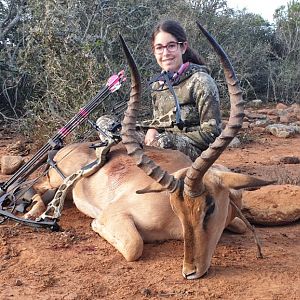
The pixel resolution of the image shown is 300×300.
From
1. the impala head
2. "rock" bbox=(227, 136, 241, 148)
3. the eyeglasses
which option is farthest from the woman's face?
"rock" bbox=(227, 136, 241, 148)

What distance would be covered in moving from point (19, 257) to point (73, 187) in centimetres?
147

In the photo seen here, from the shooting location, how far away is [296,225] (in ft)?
17.6

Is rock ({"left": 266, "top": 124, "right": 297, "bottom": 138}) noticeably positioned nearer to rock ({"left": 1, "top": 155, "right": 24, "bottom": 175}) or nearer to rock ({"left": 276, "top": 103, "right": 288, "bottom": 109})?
rock ({"left": 276, "top": 103, "right": 288, "bottom": 109})

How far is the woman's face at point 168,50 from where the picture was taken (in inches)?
221

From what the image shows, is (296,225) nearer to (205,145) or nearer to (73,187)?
(205,145)

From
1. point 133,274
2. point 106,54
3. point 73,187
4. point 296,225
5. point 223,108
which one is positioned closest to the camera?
point 133,274

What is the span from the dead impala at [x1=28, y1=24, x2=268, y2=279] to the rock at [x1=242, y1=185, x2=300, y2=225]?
395 mm

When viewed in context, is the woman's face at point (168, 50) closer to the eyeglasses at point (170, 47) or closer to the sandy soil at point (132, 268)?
the eyeglasses at point (170, 47)

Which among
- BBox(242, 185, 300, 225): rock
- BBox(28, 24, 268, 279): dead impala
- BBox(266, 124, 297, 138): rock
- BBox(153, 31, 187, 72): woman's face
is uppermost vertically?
BBox(153, 31, 187, 72): woman's face

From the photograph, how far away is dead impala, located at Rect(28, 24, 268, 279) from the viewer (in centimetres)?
373

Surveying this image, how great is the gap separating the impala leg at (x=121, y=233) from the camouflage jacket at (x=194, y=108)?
1399mm

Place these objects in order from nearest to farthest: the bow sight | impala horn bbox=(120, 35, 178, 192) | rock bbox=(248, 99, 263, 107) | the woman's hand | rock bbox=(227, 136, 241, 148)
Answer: impala horn bbox=(120, 35, 178, 192) → the bow sight → the woman's hand → rock bbox=(227, 136, 241, 148) → rock bbox=(248, 99, 263, 107)

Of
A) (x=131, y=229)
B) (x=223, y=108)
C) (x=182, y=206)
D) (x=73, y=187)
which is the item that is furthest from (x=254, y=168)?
(x=223, y=108)

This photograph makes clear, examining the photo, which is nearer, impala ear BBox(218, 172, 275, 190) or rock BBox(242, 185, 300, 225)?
impala ear BBox(218, 172, 275, 190)
